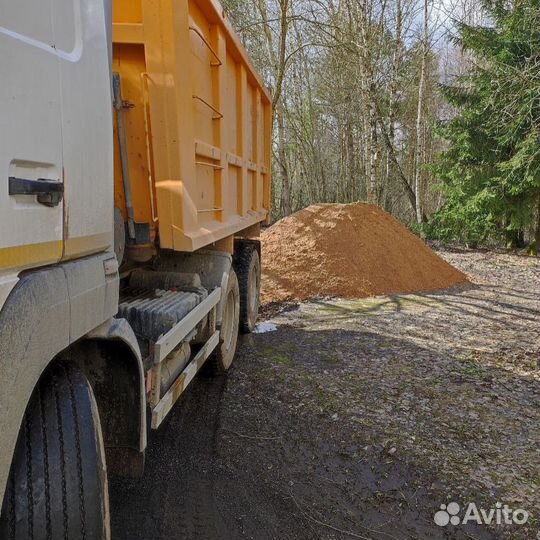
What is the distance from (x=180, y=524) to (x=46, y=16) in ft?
7.63

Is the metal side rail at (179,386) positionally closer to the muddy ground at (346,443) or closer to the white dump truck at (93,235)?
the white dump truck at (93,235)

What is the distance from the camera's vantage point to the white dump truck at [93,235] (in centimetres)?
139

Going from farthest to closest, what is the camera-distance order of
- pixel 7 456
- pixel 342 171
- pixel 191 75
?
pixel 342 171 < pixel 191 75 < pixel 7 456

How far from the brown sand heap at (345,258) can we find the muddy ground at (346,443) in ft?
8.68

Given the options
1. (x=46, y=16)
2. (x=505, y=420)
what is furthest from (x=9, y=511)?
(x=505, y=420)

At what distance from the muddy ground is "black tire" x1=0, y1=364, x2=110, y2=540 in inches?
38.0

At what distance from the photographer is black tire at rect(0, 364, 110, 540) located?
157 cm

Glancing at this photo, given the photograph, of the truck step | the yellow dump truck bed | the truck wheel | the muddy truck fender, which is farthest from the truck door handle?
the truck wheel

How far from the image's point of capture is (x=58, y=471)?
64.2 inches

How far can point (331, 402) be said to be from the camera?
4.08 metres

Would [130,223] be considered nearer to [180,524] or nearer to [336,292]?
[180,524]

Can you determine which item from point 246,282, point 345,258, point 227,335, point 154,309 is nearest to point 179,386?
point 154,309

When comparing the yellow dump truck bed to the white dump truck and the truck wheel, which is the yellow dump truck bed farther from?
the truck wheel

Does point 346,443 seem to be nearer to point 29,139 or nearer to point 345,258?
point 29,139
